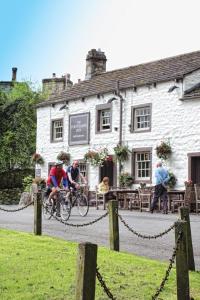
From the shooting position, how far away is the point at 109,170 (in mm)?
31406

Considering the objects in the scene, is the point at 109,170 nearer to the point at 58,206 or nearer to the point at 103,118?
the point at 103,118

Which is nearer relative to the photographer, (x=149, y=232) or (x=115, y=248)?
(x=115, y=248)

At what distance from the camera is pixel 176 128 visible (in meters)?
27.8

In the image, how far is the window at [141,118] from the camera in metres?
29.5

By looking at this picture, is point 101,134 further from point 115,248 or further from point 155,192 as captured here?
point 115,248

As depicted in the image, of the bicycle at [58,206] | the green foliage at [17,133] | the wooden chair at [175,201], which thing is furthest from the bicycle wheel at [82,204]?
the green foliage at [17,133]

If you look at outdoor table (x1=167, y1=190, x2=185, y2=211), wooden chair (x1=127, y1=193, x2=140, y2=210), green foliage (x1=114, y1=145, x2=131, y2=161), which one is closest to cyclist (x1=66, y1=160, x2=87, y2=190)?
outdoor table (x1=167, y1=190, x2=185, y2=211)

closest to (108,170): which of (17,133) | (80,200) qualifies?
(80,200)

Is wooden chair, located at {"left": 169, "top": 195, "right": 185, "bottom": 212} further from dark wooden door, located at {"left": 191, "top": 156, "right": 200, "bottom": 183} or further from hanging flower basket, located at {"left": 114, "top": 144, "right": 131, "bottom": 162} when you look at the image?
hanging flower basket, located at {"left": 114, "top": 144, "right": 131, "bottom": 162}

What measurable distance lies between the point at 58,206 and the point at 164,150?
9.84 meters

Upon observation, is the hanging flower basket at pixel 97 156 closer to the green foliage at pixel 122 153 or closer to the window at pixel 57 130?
the green foliage at pixel 122 153

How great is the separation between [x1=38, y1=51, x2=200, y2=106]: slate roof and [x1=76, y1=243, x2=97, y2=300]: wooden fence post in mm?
22361

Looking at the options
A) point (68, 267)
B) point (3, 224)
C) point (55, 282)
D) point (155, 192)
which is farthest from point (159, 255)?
point (155, 192)

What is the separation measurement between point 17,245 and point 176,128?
17009 mm
